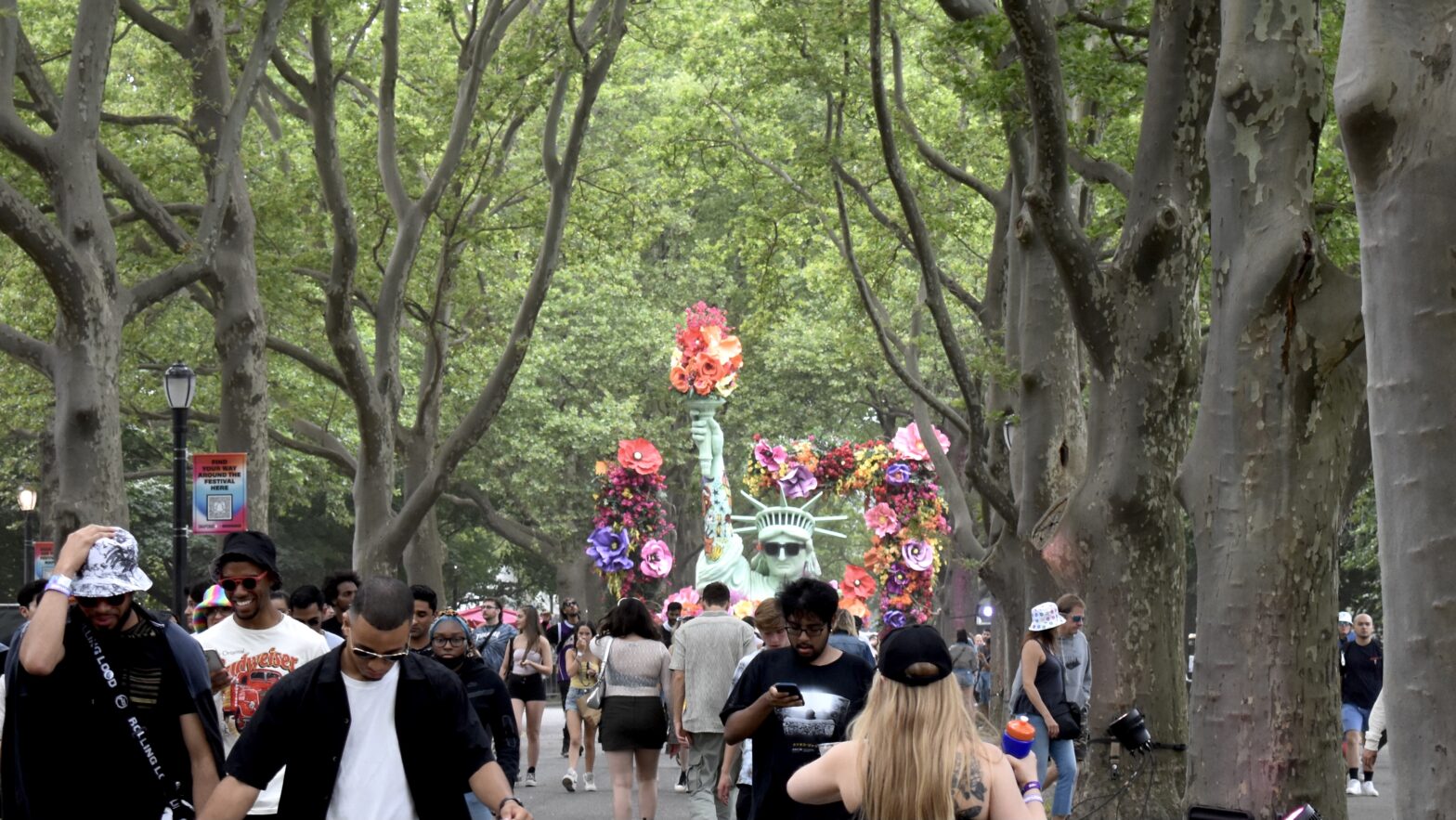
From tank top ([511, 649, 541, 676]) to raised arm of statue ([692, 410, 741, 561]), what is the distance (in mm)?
13929

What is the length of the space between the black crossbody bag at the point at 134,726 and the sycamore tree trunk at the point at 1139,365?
24.3 ft

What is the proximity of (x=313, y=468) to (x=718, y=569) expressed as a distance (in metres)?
14.2

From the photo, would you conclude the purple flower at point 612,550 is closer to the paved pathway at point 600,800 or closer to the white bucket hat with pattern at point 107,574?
the paved pathway at point 600,800

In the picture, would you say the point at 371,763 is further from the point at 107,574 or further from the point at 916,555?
the point at 916,555

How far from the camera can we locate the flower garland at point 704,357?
3186cm

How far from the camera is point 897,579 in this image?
32.9 m

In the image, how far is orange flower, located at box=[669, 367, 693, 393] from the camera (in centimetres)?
3209

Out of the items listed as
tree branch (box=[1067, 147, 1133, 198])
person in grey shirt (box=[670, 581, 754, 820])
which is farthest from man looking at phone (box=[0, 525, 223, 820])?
tree branch (box=[1067, 147, 1133, 198])

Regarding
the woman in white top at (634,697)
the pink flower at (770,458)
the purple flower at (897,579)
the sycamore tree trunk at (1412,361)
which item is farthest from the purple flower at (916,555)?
the sycamore tree trunk at (1412,361)

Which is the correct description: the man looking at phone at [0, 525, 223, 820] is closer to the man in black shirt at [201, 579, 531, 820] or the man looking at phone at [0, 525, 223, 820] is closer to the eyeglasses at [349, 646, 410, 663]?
the man in black shirt at [201, 579, 531, 820]

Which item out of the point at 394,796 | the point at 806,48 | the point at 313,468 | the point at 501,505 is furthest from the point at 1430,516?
the point at 501,505

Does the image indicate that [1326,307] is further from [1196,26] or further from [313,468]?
[313,468]

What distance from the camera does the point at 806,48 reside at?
21.3 meters

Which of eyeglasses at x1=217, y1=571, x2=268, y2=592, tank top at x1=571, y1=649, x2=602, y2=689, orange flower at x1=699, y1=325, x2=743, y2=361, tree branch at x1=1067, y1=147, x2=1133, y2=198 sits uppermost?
orange flower at x1=699, y1=325, x2=743, y2=361
